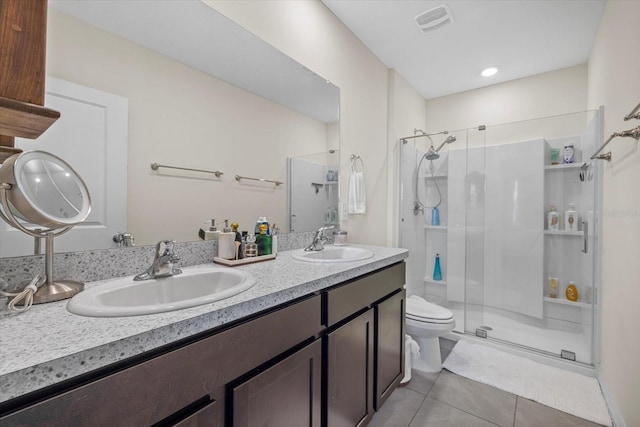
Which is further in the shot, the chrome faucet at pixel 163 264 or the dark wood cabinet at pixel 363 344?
the dark wood cabinet at pixel 363 344

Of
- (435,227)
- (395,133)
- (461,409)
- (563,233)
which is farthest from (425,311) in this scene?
(395,133)

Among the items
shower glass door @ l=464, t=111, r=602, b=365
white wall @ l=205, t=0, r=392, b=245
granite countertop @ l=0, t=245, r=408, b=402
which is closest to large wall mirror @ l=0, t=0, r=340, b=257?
Answer: white wall @ l=205, t=0, r=392, b=245

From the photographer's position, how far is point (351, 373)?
1.26 metres

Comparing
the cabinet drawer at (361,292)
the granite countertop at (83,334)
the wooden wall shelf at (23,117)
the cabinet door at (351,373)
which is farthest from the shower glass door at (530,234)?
the wooden wall shelf at (23,117)

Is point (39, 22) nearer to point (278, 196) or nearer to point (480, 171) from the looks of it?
point (278, 196)

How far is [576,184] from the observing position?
97.4 inches

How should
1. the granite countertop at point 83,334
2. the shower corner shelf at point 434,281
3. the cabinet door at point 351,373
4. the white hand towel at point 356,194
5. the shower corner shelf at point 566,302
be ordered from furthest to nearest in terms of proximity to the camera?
the shower corner shelf at point 434,281 < the shower corner shelf at point 566,302 < the white hand towel at point 356,194 < the cabinet door at point 351,373 < the granite countertop at point 83,334

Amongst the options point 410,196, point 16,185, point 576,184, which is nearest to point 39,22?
point 16,185

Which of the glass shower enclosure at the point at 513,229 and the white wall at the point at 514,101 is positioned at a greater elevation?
the white wall at the point at 514,101

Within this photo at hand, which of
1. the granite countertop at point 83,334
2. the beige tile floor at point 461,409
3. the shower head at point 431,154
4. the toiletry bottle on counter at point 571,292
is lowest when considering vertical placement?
the beige tile floor at point 461,409

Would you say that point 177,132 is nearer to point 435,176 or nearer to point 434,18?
point 434,18

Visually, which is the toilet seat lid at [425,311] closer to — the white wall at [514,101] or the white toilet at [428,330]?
the white toilet at [428,330]

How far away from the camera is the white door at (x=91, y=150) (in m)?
0.92

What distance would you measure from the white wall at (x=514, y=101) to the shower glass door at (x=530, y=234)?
0.25 metres
